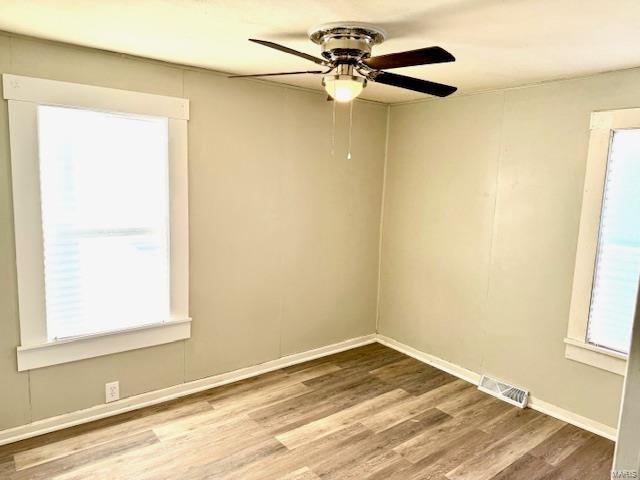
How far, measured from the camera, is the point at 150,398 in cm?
312

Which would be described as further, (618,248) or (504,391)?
(504,391)

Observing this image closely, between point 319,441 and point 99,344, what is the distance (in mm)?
1565

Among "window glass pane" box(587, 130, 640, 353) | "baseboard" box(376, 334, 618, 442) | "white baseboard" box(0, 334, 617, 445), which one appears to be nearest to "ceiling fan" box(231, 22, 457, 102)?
"window glass pane" box(587, 130, 640, 353)

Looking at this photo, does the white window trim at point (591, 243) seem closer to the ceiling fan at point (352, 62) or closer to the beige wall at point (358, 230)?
the beige wall at point (358, 230)

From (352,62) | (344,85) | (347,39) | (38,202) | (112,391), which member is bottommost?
(112,391)

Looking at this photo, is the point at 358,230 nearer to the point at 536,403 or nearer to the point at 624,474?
the point at 536,403

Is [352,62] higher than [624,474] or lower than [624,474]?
higher

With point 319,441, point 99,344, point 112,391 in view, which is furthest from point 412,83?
point 112,391

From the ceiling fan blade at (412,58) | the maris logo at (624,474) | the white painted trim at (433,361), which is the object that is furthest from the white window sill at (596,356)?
the maris logo at (624,474)

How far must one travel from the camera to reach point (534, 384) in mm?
3273

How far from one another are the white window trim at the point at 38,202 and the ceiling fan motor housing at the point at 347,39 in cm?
134

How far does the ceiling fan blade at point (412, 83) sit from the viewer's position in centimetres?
201

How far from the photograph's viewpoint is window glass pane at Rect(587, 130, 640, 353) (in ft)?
8.87

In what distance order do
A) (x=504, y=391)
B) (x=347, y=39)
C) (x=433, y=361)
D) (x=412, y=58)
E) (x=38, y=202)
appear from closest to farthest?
(x=412, y=58)
(x=347, y=39)
(x=38, y=202)
(x=504, y=391)
(x=433, y=361)
